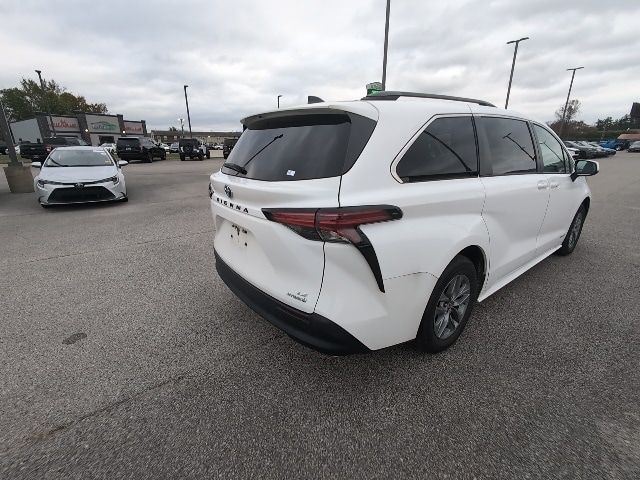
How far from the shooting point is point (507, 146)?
10.0 feet

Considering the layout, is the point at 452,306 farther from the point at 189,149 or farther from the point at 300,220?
the point at 189,149

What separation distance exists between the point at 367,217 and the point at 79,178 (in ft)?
26.4

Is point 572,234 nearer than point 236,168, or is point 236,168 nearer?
point 236,168

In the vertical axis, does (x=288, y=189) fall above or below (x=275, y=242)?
above

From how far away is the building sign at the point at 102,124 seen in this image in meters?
56.7

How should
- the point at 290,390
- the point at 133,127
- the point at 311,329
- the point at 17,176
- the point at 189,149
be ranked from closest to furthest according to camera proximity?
1. the point at 311,329
2. the point at 290,390
3. the point at 17,176
4. the point at 189,149
5. the point at 133,127

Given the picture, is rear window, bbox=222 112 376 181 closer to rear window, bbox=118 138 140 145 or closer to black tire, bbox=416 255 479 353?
black tire, bbox=416 255 479 353

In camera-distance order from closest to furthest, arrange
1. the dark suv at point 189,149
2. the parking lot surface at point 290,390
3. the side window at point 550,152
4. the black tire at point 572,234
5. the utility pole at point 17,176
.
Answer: the parking lot surface at point 290,390 < the side window at point 550,152 < the black tire at point 572,234 < the utility pole at point 17,176 < the dark suv at point 189,149

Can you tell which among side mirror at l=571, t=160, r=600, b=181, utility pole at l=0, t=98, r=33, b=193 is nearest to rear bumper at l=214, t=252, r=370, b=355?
side mirror at l=571, t=160, r=600, b=181

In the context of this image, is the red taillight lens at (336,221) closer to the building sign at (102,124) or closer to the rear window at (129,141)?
the rear window at (129,141)

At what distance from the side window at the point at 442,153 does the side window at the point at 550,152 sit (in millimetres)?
1468

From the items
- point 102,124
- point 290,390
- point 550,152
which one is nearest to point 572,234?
point 550,152

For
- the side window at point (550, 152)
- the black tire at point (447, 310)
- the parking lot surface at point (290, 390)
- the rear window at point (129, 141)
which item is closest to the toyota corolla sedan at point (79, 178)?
the parking lot surface at point (290, 390)

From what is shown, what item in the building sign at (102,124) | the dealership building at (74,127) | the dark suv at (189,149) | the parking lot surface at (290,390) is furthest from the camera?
the building sign at (102,124)
